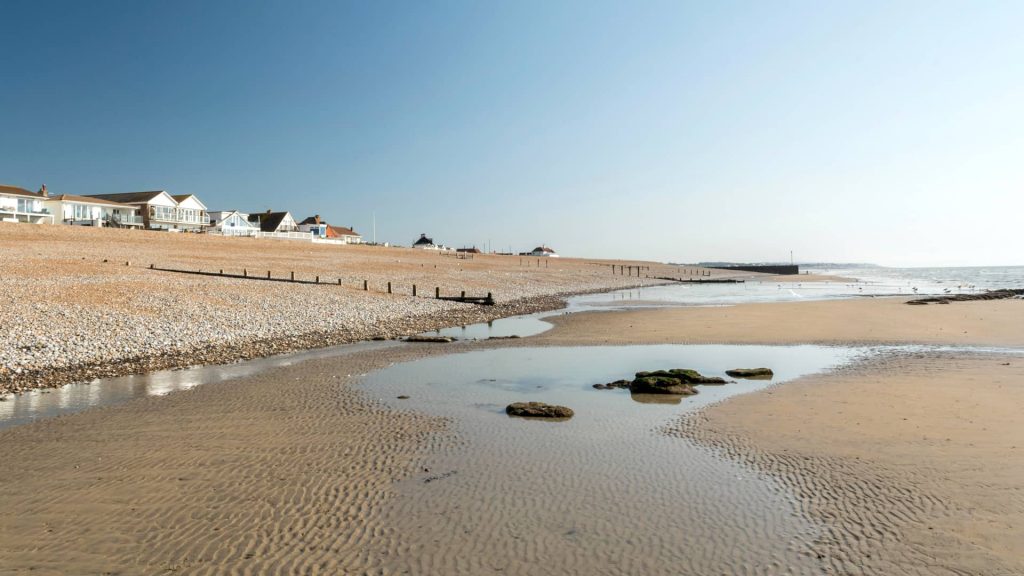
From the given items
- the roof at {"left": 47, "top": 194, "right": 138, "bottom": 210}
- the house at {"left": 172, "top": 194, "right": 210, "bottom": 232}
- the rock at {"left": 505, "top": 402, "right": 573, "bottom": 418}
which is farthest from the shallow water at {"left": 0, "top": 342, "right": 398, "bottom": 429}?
the house at {"left": 172, "top": 194, "right": 210, "bottom": 232}

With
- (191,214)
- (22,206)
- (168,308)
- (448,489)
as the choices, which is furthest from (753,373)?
(191,214)

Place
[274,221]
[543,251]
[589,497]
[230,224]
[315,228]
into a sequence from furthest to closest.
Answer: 1. [543,251]
2. [315,228]
3. [274,221]
4. [230,224]
5. [589,497]

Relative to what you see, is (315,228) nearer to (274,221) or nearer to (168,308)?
(274,221)

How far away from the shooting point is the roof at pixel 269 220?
316ft

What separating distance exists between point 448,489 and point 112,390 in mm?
9603

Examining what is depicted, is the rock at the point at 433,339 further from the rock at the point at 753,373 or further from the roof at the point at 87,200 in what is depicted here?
the roof at the point at 87,200

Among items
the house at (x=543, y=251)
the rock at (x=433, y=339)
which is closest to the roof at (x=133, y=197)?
the rock at (x=433, y=339)

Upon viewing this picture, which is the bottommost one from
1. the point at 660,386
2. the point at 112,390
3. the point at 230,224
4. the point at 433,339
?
the point at 112,390

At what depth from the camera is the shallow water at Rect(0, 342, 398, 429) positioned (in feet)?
36.0

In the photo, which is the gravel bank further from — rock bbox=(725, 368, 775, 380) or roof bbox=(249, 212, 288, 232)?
roof bbox=(249, 212, 288, 232)

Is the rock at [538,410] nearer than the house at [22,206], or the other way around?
the rock at [538,410]

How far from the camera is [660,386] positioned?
13258 mm

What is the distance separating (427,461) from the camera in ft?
28.2

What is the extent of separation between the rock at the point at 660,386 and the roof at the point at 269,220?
9325cm
